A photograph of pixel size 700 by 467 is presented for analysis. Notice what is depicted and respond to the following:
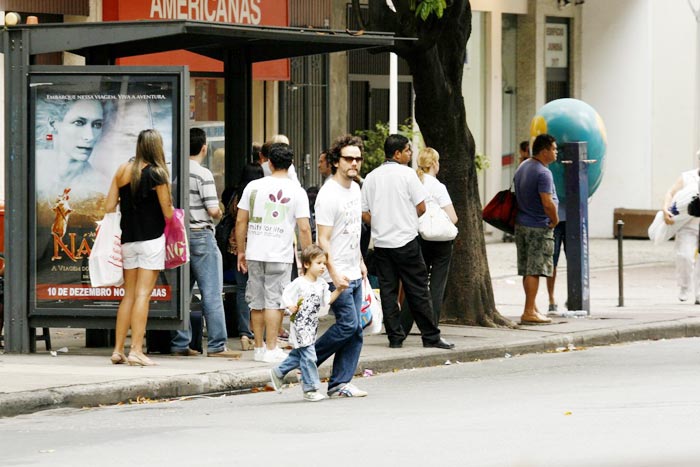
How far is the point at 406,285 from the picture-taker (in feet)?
43.3

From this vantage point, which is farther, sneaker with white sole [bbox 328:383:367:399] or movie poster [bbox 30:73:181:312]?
movie poster [bbox 30:73:181:312]

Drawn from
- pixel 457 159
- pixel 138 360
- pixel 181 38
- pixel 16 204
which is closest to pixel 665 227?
pixel 457 159

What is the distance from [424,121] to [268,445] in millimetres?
7100

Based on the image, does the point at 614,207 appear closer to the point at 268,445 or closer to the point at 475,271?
the point at 475,271

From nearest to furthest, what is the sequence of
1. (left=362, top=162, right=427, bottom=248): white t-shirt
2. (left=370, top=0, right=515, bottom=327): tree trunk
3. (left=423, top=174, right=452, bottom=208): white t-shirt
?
(left=362, top=162, right=427, bottom=248): white t-shirt → (left=423, top=174, right=452, bottom=208): white t-shirt → (left=370, top=0, right=515, bottom=327): tree trunk

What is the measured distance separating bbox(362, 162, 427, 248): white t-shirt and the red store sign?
6306 mm

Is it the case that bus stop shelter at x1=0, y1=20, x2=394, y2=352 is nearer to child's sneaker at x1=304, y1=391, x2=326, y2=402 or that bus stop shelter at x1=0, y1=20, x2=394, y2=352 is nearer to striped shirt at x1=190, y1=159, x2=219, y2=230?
striped shirt at x1=190, y1=159, x2=219, y2=230

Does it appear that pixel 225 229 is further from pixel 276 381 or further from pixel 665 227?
pixel 665 227

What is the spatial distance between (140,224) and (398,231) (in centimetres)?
233

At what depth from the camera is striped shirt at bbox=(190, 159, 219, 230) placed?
41.6 ft

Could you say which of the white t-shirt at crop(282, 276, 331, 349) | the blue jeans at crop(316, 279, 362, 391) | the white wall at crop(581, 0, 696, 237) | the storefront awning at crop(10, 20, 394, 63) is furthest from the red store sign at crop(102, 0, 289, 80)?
the white wall at crop(581, 0, 696, 237)

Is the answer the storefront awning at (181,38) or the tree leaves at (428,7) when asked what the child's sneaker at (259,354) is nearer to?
the storefront awning at (181,38)

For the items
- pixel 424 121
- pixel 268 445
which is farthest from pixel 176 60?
pixel 268 445

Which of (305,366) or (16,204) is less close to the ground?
(16,204)
